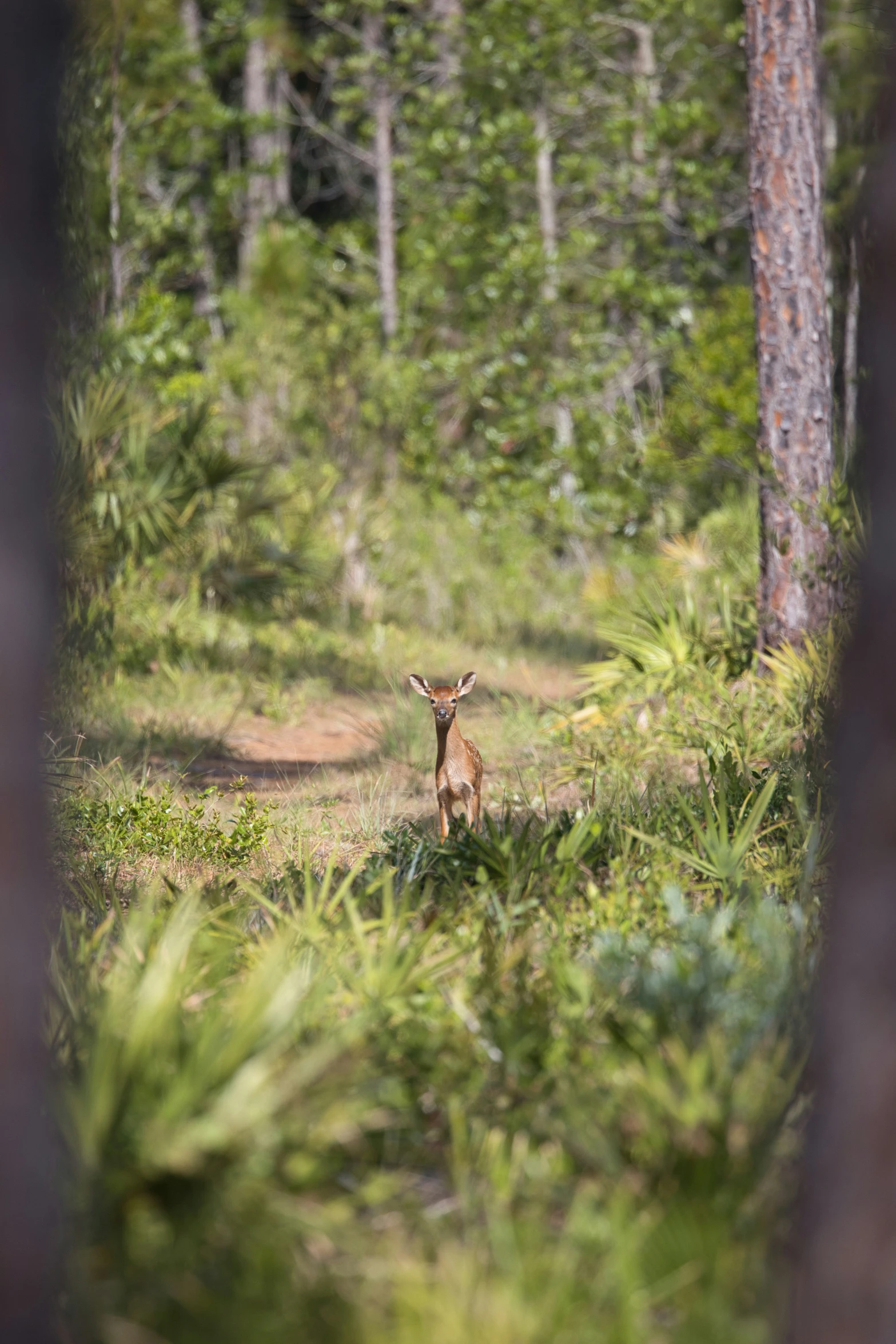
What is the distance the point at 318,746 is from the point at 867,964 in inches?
300

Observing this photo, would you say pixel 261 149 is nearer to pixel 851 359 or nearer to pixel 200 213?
pixel 200 213

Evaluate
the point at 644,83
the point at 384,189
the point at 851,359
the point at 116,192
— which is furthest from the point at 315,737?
the point at 384,189

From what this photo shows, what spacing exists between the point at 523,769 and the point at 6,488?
615 cm

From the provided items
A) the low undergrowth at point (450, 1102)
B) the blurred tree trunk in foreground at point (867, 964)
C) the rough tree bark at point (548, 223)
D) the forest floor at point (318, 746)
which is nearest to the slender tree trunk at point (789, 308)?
the forest floor at point (318, 746)

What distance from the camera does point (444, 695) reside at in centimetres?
695

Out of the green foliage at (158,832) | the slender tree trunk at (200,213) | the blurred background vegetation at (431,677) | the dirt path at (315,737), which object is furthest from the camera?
the slender tree trunk at (200,213)

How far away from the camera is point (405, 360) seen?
18.1m

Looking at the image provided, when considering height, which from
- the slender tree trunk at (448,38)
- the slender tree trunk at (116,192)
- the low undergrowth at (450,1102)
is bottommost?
the low undergrowth at (450,1102)

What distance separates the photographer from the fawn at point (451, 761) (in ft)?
22.7

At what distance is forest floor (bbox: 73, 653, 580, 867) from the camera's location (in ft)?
24.3

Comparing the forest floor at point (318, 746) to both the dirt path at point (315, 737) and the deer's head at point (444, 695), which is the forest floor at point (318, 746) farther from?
the deer's head at point (444, 695)

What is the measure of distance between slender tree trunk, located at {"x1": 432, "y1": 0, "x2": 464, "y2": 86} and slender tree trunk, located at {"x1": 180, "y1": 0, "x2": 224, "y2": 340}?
3.75 m

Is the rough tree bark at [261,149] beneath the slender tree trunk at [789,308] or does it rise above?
above

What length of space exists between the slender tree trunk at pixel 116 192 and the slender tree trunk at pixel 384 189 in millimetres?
5518
